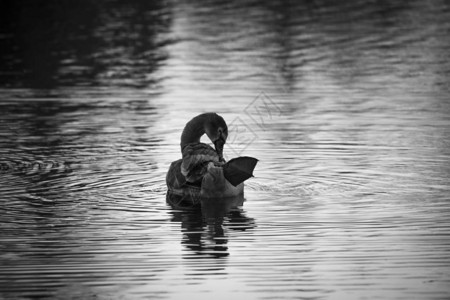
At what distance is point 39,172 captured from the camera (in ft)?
43.1

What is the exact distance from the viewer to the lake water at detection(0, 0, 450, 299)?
9062mm

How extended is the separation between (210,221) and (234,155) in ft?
10.4

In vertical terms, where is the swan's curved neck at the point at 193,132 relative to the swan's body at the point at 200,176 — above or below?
above

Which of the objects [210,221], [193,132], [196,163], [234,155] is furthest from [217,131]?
[234,155]

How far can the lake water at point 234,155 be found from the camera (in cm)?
906

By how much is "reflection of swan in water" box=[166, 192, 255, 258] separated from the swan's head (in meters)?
0.66

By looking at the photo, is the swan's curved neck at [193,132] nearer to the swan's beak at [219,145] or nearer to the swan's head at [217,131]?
the swan's head at [217,131]

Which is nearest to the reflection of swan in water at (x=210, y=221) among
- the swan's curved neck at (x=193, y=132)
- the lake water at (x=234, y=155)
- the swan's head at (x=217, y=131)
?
the lake water at (x=234, y=155)

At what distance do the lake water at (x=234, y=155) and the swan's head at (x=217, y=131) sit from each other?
0.55 m

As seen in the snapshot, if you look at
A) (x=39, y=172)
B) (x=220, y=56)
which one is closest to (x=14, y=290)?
(x=39, y=172)

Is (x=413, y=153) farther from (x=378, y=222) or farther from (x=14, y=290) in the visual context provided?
(x=14, y=290)

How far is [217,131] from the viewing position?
12.4m

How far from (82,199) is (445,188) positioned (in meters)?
3.49

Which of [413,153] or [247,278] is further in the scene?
[413,153]
